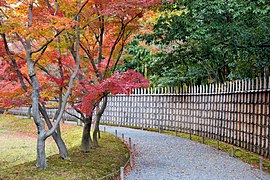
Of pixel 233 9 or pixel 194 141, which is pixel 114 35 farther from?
pixel 194 141

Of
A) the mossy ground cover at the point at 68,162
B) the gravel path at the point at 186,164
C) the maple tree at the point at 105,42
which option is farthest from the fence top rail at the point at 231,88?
the mossy ground cover at the point at 68,162

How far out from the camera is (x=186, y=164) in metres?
10.1

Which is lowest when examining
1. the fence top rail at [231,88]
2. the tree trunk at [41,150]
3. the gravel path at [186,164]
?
the gravel path at [186,164]

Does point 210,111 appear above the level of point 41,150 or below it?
above

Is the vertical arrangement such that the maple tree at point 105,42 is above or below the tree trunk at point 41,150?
above

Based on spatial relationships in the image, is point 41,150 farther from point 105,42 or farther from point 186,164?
point 105,42

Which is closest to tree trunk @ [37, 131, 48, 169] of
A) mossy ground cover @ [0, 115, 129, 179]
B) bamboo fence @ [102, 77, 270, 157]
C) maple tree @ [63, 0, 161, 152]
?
mossy ground cover @ [0, 115, 129, 179]

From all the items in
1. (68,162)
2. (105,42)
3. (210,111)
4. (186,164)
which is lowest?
(186,164)

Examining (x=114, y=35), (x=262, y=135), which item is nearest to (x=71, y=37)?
(x=114, y=35)

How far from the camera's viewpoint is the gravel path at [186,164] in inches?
340

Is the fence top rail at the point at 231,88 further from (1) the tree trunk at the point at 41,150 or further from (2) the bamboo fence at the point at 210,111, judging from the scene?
(1) the tree trunk at the point at 41,150

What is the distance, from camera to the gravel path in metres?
8.62

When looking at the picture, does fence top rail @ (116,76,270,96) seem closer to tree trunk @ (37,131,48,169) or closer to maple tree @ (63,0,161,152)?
maple tree @ (63,0,161,152)

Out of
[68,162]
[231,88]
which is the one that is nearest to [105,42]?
[231,88]
